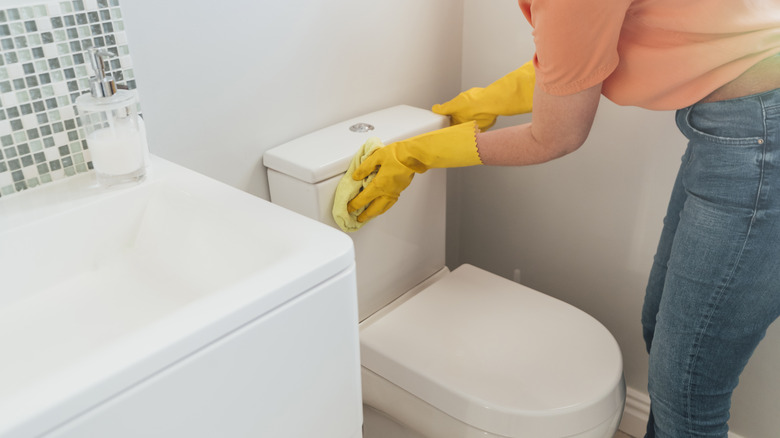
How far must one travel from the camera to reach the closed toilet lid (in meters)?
1.06

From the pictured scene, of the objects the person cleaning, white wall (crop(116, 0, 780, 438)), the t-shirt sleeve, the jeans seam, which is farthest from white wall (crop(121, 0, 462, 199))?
the jeans seam

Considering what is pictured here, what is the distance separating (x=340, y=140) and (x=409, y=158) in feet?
0.45

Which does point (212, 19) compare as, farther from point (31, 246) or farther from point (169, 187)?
point (31, 246)

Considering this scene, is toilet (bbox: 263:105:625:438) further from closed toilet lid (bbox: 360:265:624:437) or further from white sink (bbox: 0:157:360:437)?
white sink (bbox: 0:157:360:437)

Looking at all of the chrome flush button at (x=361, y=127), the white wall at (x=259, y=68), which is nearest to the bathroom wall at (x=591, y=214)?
the white wall at (x=259, y=68)

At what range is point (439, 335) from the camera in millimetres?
1206

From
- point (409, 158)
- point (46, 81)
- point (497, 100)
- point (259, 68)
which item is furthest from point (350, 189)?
point (46, 81)

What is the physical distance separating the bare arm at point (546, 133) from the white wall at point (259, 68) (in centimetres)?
33

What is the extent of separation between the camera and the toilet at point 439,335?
107 cm

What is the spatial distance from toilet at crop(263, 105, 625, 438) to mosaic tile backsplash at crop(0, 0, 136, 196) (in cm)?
35

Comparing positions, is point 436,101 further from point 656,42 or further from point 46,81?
point 46,81

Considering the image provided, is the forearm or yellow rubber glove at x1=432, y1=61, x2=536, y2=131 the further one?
yellow rubber glove at x1=432, y1=61, x2=536, y2=131

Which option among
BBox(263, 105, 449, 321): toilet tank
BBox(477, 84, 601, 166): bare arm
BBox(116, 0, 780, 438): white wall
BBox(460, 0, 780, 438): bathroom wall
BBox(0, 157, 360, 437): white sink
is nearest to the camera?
BBox(0, 157, 360, 437): white sink

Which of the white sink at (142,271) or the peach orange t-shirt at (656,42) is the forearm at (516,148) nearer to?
the peach orange t-shirt at (656,42)
